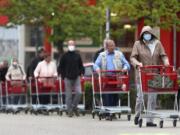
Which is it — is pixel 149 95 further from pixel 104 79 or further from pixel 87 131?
pixel 104 79

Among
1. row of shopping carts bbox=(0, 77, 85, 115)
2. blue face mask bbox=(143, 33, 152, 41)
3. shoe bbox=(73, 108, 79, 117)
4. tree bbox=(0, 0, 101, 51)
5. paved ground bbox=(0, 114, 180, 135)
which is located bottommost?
paved ground bbox=(0, 114, 180, 135)

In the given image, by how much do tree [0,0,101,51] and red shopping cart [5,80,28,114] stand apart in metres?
7.69

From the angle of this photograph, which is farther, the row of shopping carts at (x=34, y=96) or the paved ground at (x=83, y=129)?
the row of shopping carts at (x=34, y=96)

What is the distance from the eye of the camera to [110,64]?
2117 cm

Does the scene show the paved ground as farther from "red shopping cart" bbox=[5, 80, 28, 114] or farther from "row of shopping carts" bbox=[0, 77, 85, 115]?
"red shopping cart" bbox=[5, 80, 28, 114]

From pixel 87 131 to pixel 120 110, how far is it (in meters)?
3.70

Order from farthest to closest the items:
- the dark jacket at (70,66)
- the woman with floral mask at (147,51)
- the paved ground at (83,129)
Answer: the dark jacket at (70,66)
the woman with floral mask at (147,51)
the paved ground at (83,129)

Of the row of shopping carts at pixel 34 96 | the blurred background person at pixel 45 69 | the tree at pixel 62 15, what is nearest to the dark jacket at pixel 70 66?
the row of shopping carts at pixel 34 96

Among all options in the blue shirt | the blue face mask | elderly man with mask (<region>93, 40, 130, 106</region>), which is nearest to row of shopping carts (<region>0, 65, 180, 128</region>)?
elderly man with mask (<region>93, 40, 130, 106</region>)

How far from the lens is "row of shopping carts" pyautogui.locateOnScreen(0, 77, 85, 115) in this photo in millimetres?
25641

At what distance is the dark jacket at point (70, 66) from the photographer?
2381 cm

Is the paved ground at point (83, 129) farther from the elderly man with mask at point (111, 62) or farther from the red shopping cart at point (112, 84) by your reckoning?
the elderly man with mask at point (111, 62)

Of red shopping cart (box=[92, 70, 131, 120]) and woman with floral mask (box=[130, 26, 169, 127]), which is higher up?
woman with floral mask (box=[130, 26, 169, 127])

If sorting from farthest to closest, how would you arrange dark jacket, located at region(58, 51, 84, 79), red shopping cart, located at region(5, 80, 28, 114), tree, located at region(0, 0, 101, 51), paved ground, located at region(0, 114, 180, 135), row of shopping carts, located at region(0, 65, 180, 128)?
tree, located at region(0, 0, 101, 51) → red shopping cart, located at region(5, 80, 28, 114) → dark jacket, located at region(58, 51, 84, 79) → row of shopping carts, located at region(0, 65, 180, 128) → paved ground, located at region(0, 114, 180, 135)
